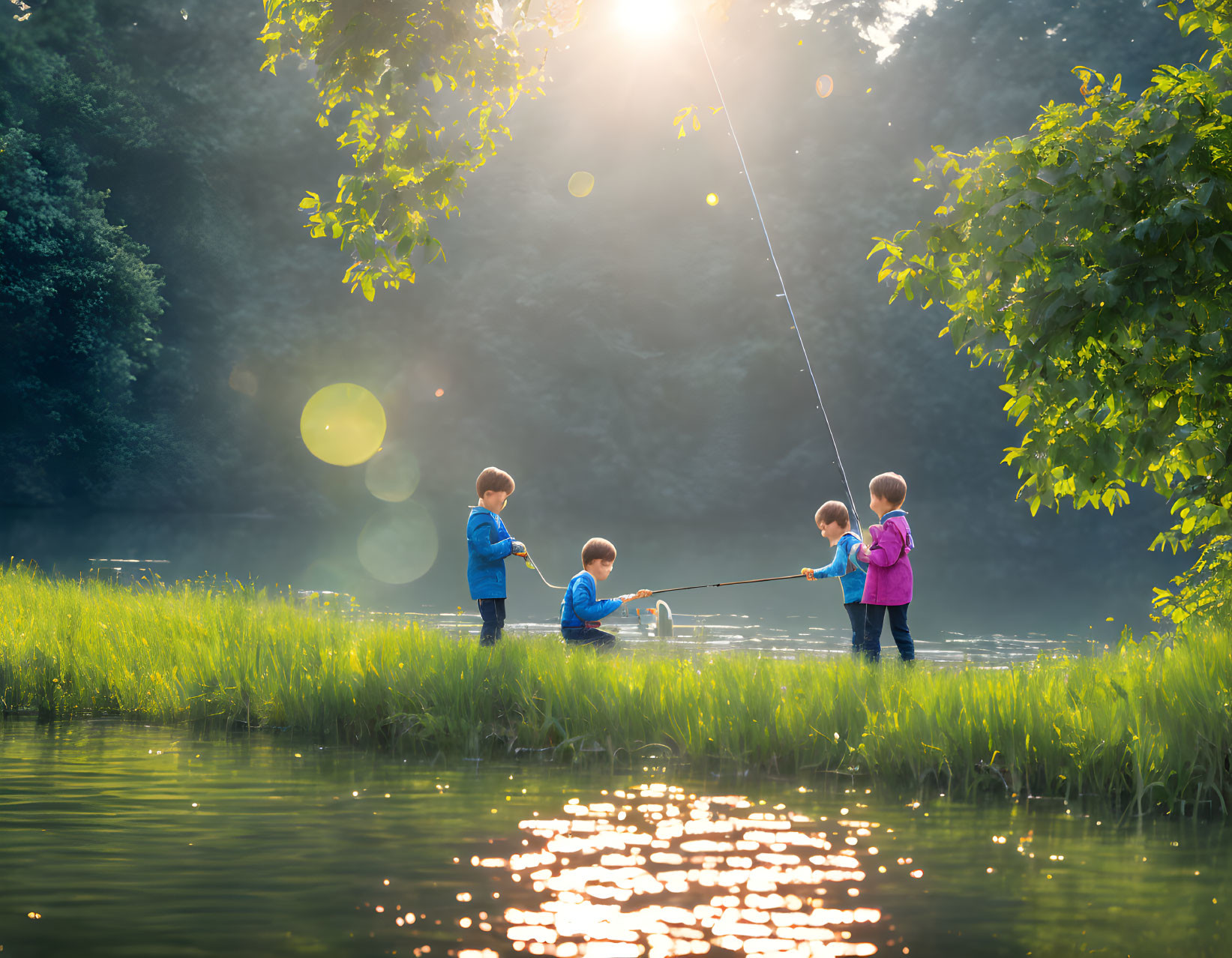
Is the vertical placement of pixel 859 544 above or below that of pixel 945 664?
above

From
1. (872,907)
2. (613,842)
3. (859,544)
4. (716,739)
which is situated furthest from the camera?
(859,544)

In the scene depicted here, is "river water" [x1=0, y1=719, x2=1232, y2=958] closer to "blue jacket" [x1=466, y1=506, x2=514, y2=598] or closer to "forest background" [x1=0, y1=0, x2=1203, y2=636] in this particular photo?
"blue jacket" [x1=466, y1=506, x2=514, y2=598]

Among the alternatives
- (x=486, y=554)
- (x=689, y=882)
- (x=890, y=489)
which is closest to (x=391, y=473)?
(x=486, y=554)

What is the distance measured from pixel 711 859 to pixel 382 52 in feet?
22.5

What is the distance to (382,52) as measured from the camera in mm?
9125

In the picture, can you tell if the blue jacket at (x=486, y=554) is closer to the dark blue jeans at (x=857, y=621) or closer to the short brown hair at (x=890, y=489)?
the dark blue jeans at (x=857, y=621)

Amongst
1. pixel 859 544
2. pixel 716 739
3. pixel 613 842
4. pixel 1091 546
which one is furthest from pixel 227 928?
pixel 1091 546

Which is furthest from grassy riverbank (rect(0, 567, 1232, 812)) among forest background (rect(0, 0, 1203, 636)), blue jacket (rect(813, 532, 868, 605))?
forest background (rect(0, 0, 1203, 636))

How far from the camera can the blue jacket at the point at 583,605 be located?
9500 millimetres

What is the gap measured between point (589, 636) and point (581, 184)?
41.3 m

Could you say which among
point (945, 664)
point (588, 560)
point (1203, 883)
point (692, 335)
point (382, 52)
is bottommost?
point (1203, 883)

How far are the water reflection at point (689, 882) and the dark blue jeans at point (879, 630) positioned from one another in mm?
3791

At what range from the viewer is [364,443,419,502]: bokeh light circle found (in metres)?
48.5

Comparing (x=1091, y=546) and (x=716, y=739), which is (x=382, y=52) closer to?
(x=716, y=739)
